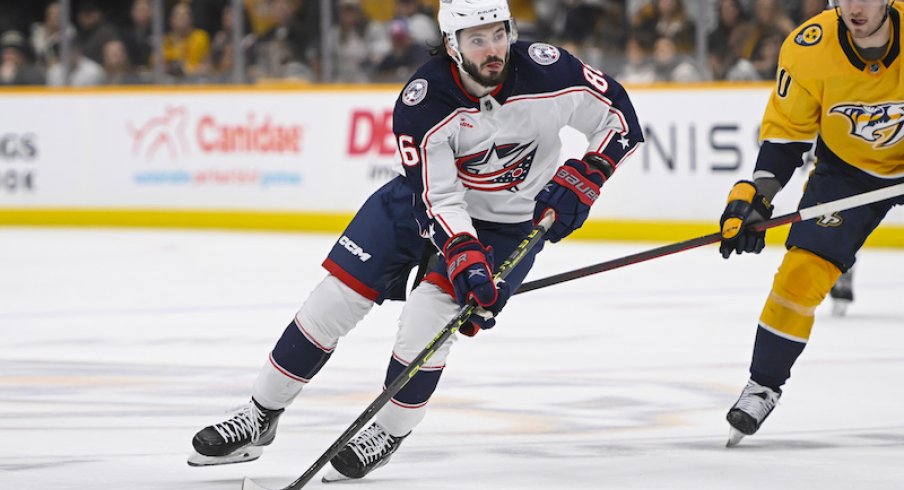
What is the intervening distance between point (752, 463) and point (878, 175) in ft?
2.58

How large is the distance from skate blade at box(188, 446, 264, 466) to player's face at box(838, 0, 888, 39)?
5.35 ft

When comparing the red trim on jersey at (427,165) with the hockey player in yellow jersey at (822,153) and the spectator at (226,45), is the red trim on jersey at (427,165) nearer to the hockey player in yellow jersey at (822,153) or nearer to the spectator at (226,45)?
the hockey player in yellow jersey at (822,153)

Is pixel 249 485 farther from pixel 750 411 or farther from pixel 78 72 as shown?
pixel 78 72

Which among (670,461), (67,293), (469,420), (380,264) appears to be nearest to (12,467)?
(380,264)

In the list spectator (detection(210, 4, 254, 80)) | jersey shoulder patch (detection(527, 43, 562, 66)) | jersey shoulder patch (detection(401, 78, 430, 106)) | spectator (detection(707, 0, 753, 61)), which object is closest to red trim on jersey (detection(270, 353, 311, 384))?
jersey shoulder patch (detection(401, 78, 430, 106))

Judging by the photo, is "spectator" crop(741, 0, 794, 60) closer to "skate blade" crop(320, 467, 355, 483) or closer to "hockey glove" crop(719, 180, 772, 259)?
"hockey glove" crop(719, 180, 772, 259)

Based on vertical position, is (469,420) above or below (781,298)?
below

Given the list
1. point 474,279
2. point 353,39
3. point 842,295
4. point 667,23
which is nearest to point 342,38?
point 353,39

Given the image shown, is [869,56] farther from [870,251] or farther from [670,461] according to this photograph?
[870,251]

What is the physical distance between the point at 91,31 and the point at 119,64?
311 mm

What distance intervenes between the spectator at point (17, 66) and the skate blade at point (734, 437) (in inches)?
307

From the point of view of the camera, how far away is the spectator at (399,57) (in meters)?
9.39

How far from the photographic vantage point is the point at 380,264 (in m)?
3.41

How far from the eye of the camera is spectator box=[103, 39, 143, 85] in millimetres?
10273
